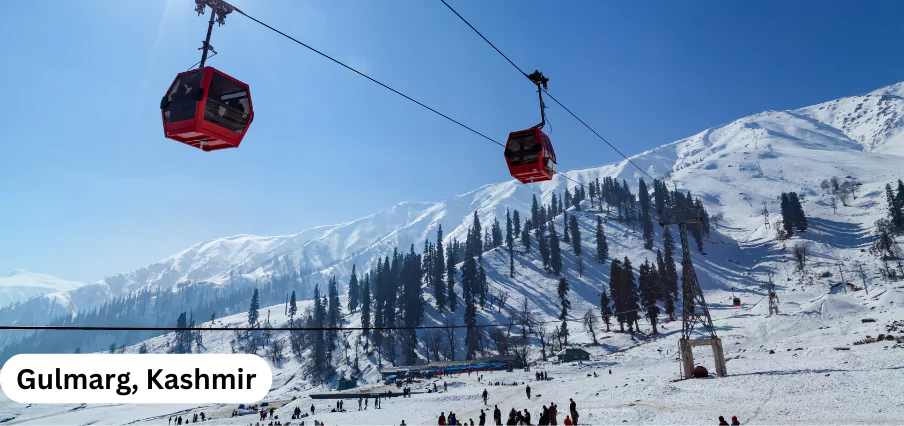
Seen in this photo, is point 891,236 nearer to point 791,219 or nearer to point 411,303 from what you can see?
point 791,219

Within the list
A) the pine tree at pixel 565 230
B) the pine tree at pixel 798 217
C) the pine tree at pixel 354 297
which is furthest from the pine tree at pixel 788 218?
the pine tree at pixel 354 297

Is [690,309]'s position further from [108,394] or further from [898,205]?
[898,205]

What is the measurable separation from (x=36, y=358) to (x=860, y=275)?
148198mm

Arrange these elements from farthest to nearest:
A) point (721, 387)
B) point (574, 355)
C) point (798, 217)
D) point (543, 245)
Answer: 1. point (798, 217)
2. point (543, 245)
3. point (574, 355)
4. point (721, 387)

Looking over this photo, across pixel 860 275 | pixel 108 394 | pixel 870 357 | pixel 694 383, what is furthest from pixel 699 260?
pixel 108 394

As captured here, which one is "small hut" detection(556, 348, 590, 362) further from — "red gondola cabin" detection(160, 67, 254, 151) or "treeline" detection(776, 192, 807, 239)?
"treeline" detection(776, 192, 807, 239)

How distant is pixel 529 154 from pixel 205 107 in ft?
32.4

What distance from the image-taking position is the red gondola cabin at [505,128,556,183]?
15.9 metres

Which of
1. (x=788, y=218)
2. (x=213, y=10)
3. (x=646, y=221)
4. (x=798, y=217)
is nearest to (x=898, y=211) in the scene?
(x=798, y=217)

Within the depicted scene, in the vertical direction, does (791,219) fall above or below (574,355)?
above

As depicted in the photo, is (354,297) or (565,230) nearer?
(354,297)

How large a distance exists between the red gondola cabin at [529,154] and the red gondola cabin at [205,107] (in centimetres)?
864

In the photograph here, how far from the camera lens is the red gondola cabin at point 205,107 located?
10.2 metres

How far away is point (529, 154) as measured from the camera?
16109mm
